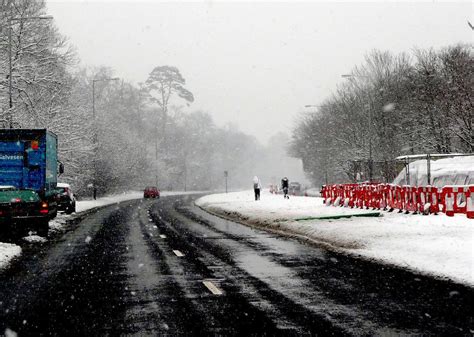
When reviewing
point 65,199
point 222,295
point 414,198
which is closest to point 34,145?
point 414,198

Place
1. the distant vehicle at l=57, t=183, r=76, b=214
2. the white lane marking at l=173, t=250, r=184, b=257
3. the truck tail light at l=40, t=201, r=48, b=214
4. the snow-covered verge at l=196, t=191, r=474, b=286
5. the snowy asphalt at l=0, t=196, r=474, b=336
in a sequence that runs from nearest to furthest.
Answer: the snowy asphalt at l=0, t=196, r=474, b=336, the snow-covered verge at l=196, t=191, r=474, b=286, the white lane marking at l=173, t=250, r=184, b=257, the truck tail light at l=40, t=201, r=48, b=214, the distant vehicle at l=57, t=183, r=76, b=214

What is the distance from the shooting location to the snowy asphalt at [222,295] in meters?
7.40

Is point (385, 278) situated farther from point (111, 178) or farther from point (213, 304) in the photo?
point (111, 178)

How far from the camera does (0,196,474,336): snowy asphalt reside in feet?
24.3

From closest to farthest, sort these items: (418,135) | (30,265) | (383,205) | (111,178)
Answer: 1. (30,265)
2. (383,205)
3. (418,135)
4. (111,178)

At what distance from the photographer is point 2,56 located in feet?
113

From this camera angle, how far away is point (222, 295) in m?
9.44

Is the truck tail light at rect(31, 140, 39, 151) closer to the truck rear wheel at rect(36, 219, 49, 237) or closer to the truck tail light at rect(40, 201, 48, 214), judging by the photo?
the truck rear wheel at rect(36, 219, 49, 237)

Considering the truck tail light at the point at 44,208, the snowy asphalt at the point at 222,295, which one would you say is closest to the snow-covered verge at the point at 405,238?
the snowy asphalt at the point at 222,295

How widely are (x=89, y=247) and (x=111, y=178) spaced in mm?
52467

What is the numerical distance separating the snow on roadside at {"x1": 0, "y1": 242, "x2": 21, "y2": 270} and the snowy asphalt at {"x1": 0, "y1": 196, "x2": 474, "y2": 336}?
0.28 m

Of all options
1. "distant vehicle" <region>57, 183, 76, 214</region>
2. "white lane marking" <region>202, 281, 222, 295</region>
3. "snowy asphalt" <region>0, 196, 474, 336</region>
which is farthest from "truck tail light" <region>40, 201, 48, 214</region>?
"distant vehicle" <region>57, 183, 76, 214</region>

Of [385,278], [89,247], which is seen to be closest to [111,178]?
[89,247]

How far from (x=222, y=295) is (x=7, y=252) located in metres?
8.18
